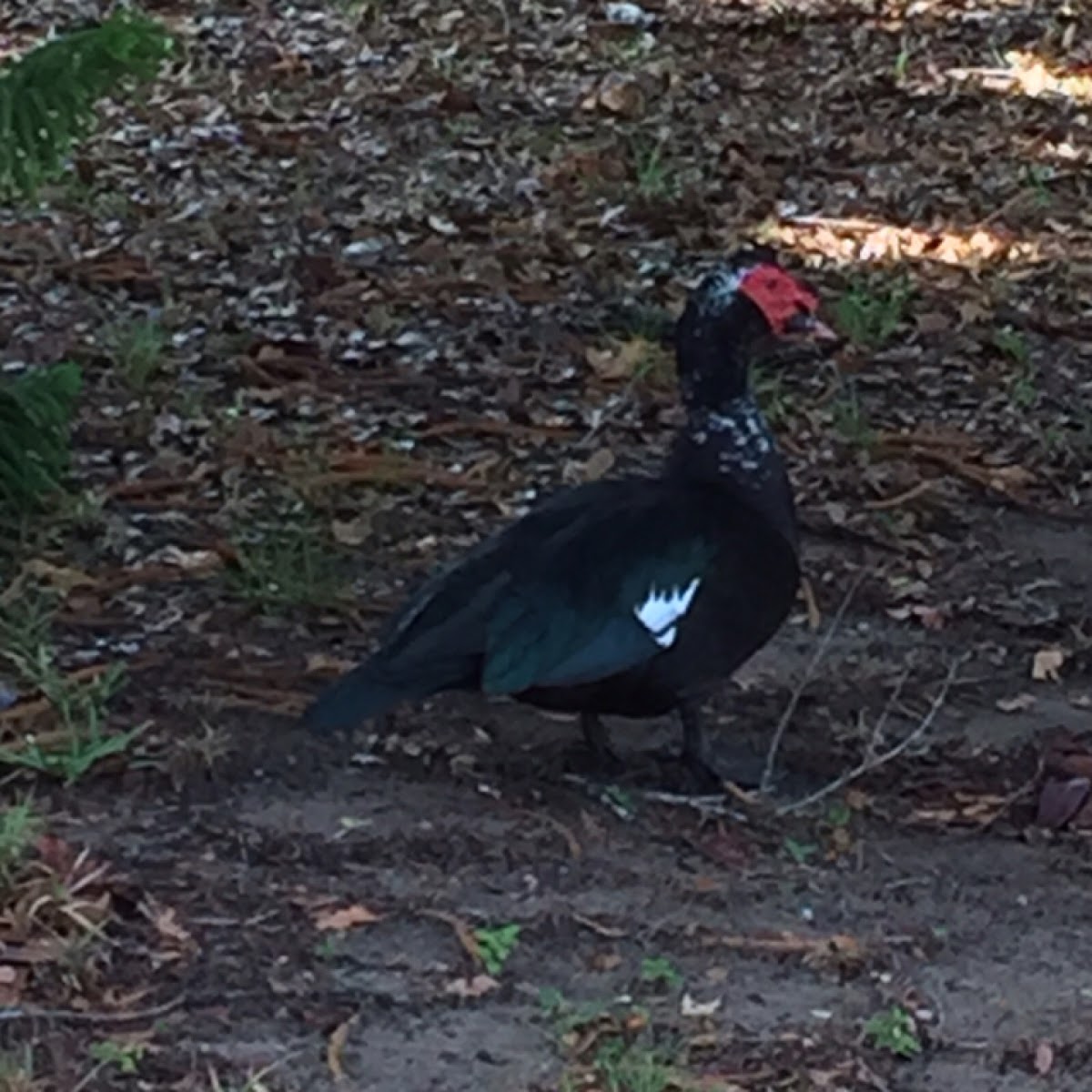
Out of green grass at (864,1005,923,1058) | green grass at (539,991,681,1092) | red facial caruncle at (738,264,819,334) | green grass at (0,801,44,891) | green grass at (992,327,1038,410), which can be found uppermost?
red facial caruncle at (738,264,819,334)

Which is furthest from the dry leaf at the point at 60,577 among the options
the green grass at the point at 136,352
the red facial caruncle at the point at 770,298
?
the red facial caruncle at the point at 770,298

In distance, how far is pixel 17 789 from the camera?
12.9 ft

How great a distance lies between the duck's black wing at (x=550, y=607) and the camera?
376 centimetres

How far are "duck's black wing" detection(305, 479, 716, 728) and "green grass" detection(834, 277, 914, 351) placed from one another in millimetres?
2170

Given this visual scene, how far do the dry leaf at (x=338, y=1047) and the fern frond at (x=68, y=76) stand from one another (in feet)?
5.01

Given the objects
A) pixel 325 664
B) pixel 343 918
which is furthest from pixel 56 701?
pixel 343 918

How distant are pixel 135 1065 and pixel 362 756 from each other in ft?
3.32

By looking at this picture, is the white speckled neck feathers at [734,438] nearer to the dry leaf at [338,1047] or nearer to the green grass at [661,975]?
the green grass at [661,975]

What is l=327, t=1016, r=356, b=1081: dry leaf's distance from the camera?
321 centimetres

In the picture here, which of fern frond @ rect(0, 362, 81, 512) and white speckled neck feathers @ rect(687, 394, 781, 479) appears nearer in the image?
white speckled neck feathers @ rect(687, 394, 781, 479)

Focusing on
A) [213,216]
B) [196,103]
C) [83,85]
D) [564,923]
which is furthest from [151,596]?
[196,103]

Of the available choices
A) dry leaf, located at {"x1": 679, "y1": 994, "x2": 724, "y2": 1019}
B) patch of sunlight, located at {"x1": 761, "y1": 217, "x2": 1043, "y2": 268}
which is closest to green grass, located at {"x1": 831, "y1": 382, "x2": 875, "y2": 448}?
patch of sunlight, located at {"x1": 761, "y1": 217, "x2": 1043, "y2": 268}

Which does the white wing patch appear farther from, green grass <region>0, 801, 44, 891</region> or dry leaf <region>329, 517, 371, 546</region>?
dry leaf <region>329, 517, 371, 546</region>

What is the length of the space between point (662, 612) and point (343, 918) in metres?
0.69
